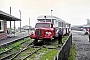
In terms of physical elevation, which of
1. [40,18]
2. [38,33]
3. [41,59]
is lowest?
[41,59]

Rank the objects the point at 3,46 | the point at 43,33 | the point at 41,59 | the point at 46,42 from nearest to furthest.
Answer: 1. the point at 41,59
2. the point at 3,46
3. the point at 43,33
4. the point at 46,42

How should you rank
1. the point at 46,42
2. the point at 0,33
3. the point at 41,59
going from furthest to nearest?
the point at 0,33 → the point at 46,42 → the point at 41,59

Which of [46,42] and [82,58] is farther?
[46,42]

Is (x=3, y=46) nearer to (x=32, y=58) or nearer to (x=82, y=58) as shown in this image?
(x=32, y=58)

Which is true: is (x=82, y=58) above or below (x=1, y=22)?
below

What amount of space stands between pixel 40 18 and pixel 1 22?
5800mm

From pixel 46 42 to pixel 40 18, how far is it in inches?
124

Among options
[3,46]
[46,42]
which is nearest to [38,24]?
[46,42]

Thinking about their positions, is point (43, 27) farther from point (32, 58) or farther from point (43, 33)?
point (32, 58)

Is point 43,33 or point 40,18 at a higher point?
point 40,18

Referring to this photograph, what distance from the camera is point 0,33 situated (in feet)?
80.5

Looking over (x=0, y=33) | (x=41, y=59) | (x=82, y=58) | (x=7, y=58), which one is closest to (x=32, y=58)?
(x=41, y=59)

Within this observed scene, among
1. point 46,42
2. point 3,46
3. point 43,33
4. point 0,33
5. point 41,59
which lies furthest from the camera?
point 0,33

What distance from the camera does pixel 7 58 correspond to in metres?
12.4
